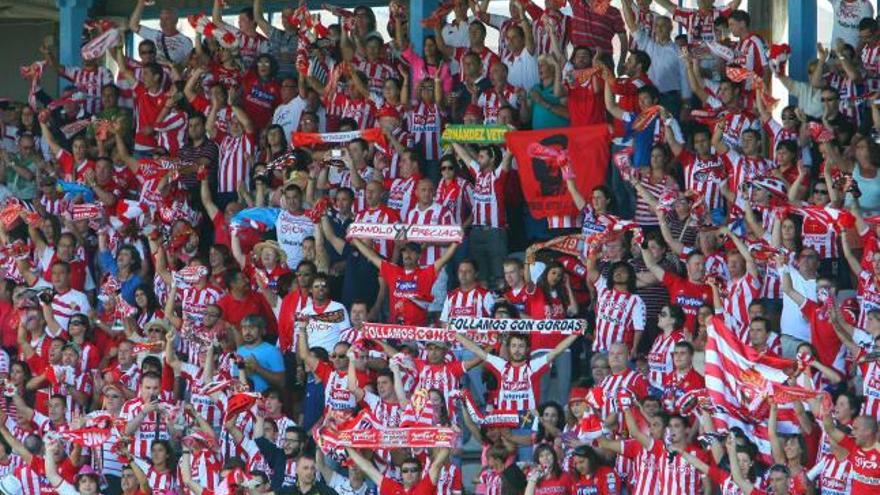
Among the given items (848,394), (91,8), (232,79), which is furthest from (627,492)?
(91,8)

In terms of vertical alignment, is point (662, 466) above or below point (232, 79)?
below

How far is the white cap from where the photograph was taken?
19719 mm

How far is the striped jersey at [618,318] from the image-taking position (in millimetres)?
18500

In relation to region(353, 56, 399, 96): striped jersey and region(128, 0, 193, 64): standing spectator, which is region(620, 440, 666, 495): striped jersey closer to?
region(353, 56, 399, 96): striped jersey

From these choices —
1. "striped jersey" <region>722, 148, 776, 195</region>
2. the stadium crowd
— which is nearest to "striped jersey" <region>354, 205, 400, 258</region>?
the stadium crowd

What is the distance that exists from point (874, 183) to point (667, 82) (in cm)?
257

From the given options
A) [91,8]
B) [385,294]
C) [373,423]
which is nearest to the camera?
[373,423]

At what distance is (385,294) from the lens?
19828mm

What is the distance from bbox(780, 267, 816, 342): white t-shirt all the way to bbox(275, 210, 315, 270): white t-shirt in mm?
4419

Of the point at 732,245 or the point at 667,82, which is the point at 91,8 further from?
the point at 732,245

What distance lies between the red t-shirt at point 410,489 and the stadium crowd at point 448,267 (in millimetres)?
24

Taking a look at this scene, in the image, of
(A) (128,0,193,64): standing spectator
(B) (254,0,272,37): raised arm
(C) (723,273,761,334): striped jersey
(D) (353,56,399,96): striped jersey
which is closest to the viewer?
(C) (723,273,761,334): striped jersey

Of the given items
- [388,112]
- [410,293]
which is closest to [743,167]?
[410,293]

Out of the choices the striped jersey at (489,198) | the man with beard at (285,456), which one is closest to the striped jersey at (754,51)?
the striped jersey at (489,198)
